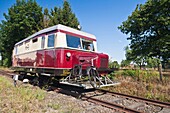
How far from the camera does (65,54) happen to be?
7742mm

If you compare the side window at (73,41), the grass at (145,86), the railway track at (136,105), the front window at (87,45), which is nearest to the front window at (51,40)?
the side window at (73,41)

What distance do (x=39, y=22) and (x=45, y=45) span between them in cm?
2314

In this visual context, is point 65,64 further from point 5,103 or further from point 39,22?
point 39,22

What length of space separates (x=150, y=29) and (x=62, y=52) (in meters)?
23.5

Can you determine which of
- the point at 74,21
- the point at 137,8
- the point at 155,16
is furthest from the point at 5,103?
the point at 137,8

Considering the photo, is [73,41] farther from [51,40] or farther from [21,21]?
[21,21]

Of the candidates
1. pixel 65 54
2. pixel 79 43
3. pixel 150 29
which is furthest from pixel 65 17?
pixel 65 54

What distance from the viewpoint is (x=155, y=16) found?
83.2ft

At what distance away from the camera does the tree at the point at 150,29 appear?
23767 mm

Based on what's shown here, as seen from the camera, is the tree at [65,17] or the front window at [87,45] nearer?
the front window at [87,45]

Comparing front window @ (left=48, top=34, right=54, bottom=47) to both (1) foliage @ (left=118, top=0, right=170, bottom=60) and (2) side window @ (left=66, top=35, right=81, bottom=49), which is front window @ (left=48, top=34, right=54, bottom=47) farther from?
(1) foliage @ (left=118, top=0, right=170, bottom=60)

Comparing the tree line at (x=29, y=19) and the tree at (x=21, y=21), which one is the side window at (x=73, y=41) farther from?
the tree at (x=21, y=21)

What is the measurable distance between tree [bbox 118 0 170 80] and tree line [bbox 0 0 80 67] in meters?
9.78

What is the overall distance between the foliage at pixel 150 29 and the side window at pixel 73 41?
59.3ft
